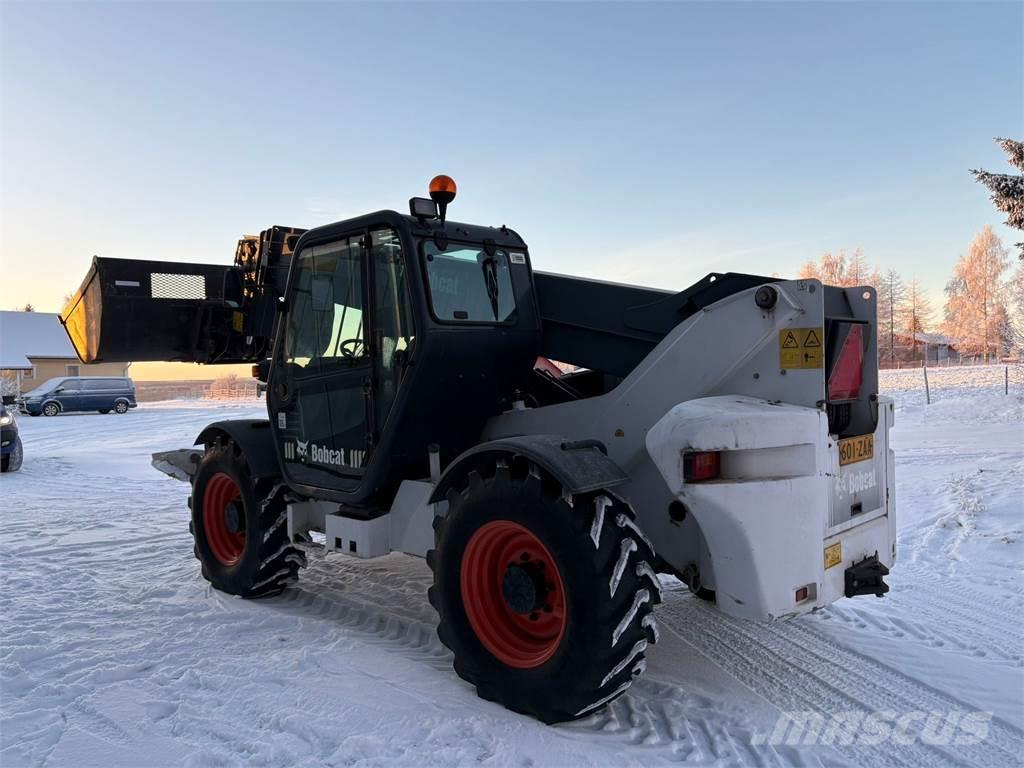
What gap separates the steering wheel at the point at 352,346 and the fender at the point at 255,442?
3.90 ft

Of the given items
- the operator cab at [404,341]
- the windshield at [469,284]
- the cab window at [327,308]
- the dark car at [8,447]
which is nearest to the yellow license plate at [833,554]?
the operator cab at [404,341]

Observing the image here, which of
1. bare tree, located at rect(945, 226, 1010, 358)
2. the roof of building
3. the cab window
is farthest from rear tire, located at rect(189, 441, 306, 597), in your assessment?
bare tree, located at rect(945, 226, 1010, 358)

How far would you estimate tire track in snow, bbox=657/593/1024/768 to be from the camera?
3146 millimetres

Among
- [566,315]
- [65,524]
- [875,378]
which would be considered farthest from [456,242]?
[65,524]

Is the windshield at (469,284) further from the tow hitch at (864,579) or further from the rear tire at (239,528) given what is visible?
the tow hitch at (864,579)

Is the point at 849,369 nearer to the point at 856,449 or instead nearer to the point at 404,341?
the point at 856,449

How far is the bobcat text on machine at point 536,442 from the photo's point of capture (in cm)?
335

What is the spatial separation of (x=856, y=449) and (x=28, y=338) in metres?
50.0

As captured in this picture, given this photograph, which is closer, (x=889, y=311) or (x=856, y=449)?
(x=856, y=449)

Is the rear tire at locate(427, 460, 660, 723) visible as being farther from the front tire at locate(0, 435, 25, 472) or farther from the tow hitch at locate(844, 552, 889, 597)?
the front tire at locate(0, 435, 25, 472)

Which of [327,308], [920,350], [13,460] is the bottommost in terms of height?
[13,460]

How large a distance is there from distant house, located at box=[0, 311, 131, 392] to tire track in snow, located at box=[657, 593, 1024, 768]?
145ft

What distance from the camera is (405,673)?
399cm

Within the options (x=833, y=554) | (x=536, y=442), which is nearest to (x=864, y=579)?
(x=833, y=554)
